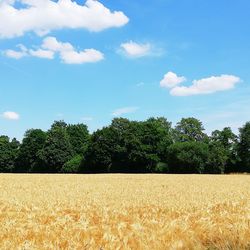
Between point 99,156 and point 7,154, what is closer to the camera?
point 99,156

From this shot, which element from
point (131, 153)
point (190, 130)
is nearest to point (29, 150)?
point (131, 153)

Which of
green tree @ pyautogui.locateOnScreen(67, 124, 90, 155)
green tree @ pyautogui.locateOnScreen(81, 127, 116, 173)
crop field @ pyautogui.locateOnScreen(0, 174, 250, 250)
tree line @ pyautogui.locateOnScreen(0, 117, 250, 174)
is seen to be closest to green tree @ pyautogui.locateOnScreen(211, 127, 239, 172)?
tree line @ pyautogui.locateOnScreen(0, 117, 250, 174)

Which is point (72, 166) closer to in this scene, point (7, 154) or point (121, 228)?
point (7, 154)

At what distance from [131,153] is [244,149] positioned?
2470cm

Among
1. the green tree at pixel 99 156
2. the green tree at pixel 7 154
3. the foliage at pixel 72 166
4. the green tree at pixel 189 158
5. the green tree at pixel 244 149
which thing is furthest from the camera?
the green tree at pixel 7 154

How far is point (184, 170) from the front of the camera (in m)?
83.3

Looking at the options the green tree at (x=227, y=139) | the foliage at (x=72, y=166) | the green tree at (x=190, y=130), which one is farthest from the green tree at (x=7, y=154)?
the green tree at (x=227, y=139)

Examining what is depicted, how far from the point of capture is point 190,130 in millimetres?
113062

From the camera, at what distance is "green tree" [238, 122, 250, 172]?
295ft

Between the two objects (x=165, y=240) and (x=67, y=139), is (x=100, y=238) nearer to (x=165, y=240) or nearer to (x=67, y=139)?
(x=165, y=240)

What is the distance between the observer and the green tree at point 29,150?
→ 345 feet

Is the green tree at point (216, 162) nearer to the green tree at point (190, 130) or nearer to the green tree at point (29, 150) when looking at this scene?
the green tree at point (190, 130)

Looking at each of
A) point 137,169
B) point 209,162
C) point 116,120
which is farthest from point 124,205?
point 116,120

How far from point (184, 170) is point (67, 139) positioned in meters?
31.6
